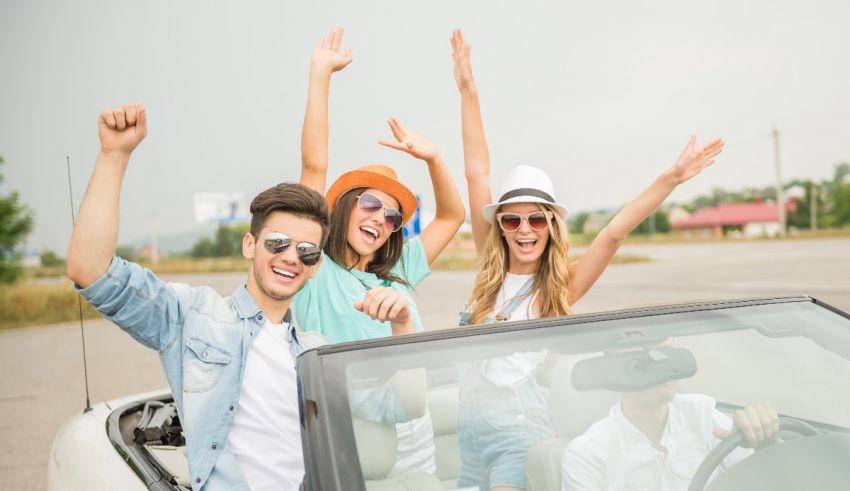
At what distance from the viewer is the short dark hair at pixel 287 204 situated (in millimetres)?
1925

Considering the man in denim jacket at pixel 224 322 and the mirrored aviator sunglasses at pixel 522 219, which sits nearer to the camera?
the man in denim jacket at pixel 224 322

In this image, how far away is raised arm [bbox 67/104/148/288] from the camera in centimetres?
172

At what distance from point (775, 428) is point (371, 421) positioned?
2.89 ft

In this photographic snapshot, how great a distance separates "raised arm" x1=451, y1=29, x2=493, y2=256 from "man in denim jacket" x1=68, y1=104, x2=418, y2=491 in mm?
1346

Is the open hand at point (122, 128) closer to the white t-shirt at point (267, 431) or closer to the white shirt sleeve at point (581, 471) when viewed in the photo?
the white t-shirt at point (267, 431)

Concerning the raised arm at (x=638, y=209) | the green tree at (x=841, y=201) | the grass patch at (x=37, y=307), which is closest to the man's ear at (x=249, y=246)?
the raised arm at (x=638, y=209)

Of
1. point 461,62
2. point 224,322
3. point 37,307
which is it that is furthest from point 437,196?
point 37,307

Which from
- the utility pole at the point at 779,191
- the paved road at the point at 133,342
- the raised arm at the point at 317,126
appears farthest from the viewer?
the utility pole at the point at 779,191

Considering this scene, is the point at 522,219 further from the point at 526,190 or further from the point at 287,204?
the point at 287,204

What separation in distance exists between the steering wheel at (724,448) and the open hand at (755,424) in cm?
1

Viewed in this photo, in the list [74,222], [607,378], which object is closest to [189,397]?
[74,222]

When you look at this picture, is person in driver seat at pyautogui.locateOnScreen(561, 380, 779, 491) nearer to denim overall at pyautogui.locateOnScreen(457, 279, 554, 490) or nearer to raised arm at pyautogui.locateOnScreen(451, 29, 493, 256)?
denim overall at pyautogui.locateOnScreen(457, 279, 554, 490)

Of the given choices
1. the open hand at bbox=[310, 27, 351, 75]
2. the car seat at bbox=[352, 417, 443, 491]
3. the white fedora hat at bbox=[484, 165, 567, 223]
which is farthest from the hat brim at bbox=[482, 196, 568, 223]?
the car seat at bbox=[352, 417, 443, 491]

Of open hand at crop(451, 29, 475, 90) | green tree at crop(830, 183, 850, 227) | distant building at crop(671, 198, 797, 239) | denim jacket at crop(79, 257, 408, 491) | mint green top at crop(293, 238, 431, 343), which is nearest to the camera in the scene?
denim jacket at crop(79, 257, 408, 491)
